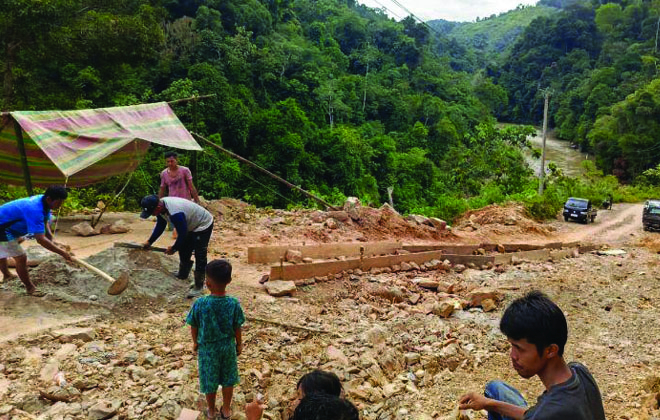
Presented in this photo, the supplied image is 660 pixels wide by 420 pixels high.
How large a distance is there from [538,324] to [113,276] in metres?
4.98

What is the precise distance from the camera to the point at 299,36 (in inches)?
1786

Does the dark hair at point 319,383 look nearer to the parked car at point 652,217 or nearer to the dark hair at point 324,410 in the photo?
the dark hair at point 324,410

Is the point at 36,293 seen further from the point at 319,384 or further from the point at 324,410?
the point at 324,410

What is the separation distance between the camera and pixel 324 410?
1.71m

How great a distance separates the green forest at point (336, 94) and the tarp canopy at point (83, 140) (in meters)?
1.61

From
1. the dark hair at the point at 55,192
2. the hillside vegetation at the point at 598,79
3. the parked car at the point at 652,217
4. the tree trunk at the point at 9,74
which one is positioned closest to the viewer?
the dark hair at the point at 55,192

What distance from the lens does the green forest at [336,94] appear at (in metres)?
18.8

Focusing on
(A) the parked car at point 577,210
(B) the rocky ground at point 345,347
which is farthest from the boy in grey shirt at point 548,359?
(A) the parked car at point 577,210

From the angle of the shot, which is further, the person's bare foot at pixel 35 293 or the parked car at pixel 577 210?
the parked car at pixel 577 210

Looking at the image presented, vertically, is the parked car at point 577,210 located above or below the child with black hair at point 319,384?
below

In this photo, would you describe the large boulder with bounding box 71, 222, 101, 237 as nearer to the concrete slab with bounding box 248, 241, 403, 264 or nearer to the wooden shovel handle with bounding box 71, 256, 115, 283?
the concrete slab with bounding box 248, 241, 403, 264

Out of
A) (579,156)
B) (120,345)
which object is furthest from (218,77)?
(579,156)

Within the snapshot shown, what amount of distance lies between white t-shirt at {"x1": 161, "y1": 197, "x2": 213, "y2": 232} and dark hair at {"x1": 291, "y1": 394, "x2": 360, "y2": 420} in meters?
3.62

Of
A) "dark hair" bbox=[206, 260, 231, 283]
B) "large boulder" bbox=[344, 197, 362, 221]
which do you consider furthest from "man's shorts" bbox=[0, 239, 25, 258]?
"large boulder" bbox=[344, 197, 362, 221]
